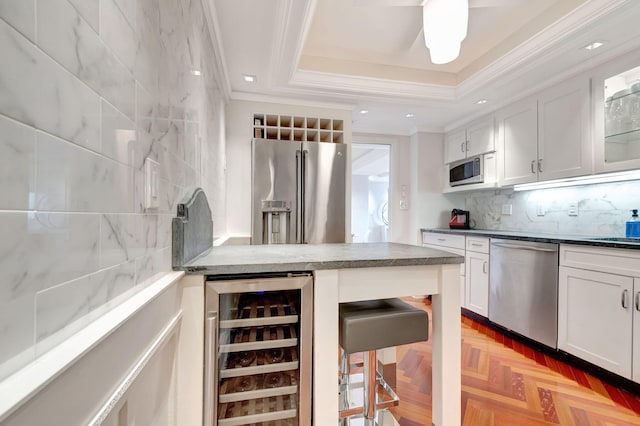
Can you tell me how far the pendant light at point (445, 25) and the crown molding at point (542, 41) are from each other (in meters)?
0.81

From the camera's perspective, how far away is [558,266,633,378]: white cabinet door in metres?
1.72

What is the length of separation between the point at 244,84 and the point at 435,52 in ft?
5.70

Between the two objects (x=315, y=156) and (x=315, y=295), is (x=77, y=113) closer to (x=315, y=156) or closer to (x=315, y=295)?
(x=315, y=295)

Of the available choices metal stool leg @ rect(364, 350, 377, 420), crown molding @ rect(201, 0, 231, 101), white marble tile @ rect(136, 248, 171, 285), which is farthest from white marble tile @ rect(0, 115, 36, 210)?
crown molding @ rect(201, 0, 231, 101)

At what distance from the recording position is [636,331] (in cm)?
166

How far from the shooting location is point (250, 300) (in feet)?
4.03

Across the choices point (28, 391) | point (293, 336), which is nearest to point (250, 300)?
point (293, 336)

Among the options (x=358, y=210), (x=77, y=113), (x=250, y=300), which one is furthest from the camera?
(x=358, y=210)

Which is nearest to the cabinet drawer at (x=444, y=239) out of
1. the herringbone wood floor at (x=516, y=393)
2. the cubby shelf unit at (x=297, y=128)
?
the herringbone wood floor at (x=516, y=393)

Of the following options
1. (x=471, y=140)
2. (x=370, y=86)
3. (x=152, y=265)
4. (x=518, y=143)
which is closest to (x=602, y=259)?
(x=518, y=143)

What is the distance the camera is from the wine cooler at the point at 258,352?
3.40 ft

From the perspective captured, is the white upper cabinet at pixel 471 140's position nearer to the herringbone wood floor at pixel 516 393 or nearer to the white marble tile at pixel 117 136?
the herringbone wood floor at pixel 516 393

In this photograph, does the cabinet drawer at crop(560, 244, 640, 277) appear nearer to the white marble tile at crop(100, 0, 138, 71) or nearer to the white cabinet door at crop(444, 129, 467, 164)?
the white cabinet door at crop(444, 129, 467, 164)

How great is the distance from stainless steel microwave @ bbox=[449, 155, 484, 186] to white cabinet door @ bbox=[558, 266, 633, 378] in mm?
1436
